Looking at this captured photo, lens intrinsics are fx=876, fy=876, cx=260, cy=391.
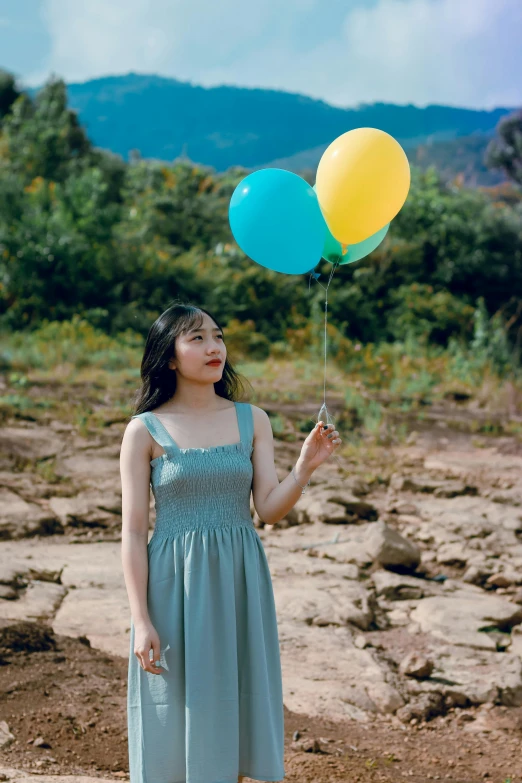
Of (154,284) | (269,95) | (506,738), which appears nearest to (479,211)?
(154,284)

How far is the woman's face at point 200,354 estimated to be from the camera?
2418 millimetres

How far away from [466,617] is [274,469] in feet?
9.85

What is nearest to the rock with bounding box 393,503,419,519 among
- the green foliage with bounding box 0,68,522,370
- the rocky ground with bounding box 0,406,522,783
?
the rocky ground with bounding box 0,406,522,783

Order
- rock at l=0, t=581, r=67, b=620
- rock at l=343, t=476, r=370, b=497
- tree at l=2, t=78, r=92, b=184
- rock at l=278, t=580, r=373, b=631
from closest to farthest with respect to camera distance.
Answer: rock at l=0, t=581, r=67, b=620 → rock at l=278, t=580, r=373, b=631 → rock at l=343, t=476, r=370, b=497 → tree at l=2, t=78, r=92, b=184

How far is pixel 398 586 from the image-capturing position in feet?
17.6

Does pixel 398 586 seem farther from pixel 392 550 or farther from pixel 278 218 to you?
pixel 278 218

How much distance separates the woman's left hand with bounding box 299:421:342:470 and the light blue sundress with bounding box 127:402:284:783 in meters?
0.18

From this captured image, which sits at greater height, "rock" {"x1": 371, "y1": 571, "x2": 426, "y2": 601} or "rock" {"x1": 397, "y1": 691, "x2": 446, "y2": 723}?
"rock" {"x1": 371, "y1": 571, "x2": 426, "y2": 601}

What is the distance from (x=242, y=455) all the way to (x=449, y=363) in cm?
1026

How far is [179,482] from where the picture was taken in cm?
234

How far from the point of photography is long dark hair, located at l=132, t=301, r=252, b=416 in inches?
96.9

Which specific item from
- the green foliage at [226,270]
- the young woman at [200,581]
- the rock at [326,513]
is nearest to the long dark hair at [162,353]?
the young woman at [200,581]

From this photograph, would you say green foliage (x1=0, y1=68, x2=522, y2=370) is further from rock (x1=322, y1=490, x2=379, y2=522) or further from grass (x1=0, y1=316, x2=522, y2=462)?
rock (x1=322, y1=490, x2=379, y2=522)

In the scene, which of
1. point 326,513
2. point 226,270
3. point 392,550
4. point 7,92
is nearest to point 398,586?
point 392,550
